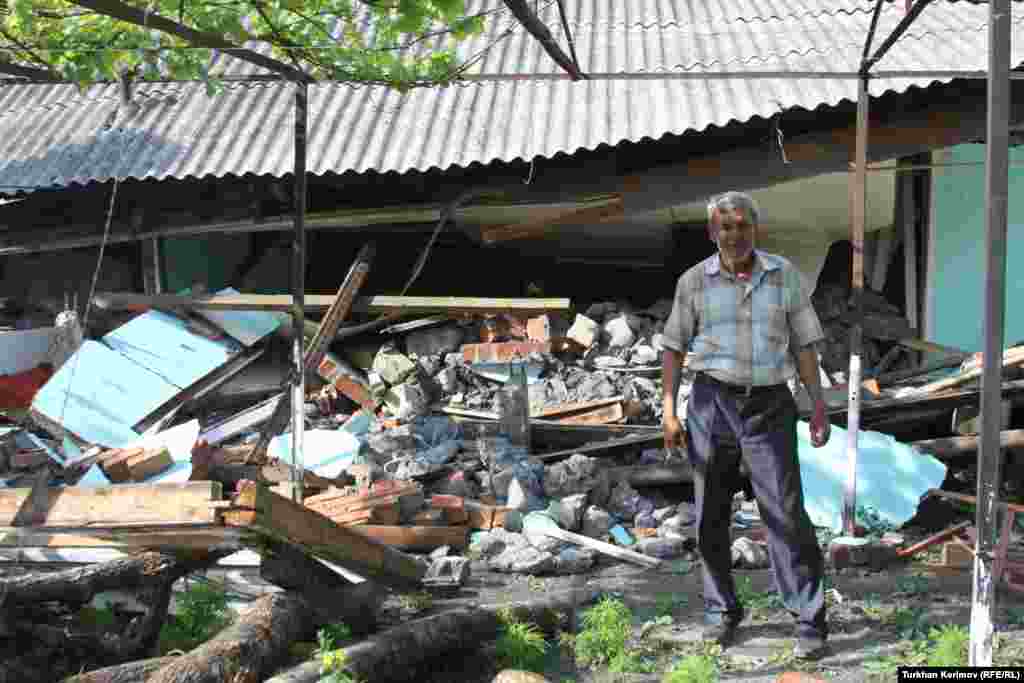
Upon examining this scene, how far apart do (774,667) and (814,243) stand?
213 inches

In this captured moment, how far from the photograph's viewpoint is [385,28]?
18.2 ft

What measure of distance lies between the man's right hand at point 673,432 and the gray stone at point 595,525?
2.19 meters

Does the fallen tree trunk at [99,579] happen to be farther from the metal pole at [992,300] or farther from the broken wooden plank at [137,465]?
the metal pole at [992,300]

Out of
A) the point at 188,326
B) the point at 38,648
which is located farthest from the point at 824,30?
the point at 38,648

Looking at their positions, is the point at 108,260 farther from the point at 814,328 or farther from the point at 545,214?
the point at 814,328

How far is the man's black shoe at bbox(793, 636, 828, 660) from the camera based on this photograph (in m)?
4.70

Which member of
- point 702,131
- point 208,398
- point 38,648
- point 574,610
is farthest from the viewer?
point 208,398

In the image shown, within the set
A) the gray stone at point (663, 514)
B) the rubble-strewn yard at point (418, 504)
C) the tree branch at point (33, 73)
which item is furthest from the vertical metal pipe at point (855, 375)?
the tree branch at point (33, 73)

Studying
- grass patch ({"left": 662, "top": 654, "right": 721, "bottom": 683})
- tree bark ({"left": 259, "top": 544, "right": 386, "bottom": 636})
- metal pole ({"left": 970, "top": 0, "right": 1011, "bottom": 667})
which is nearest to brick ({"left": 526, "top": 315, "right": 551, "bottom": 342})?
tree bark ({"left": 259, "top": 544, "right": 386, "bottom": 636})

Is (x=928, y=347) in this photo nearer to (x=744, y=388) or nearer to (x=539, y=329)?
(x=539, y=329)

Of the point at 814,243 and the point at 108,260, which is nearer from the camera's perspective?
the point at 814,243

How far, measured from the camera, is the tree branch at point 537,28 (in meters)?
4.60

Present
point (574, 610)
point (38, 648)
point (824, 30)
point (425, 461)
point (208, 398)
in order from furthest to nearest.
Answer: point (824, 30)
point (208, 398)
point (425, 461)
point (574, 610)
point (38, 648)

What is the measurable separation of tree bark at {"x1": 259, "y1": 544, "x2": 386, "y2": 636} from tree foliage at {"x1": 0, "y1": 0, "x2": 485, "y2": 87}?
233 centimetres
